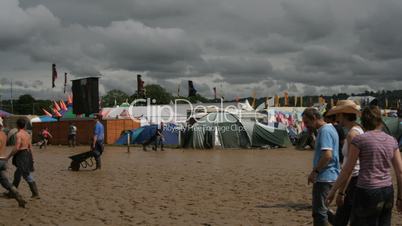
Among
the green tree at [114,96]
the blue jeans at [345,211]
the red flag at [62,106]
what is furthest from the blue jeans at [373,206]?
the green tree at [114,96]

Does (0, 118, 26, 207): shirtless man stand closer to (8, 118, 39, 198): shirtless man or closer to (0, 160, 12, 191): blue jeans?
(0, 160, 12, 191): blue jeans

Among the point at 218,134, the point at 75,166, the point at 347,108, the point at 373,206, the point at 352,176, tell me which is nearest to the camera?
the point at 373,206

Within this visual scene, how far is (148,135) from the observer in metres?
32.2

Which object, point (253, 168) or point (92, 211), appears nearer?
point (92, 211)

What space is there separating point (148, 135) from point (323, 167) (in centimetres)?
2702

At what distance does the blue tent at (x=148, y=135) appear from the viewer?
31.0 metres

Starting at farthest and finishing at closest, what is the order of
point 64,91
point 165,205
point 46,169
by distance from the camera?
point 64,91
point 46,169
point 165,205

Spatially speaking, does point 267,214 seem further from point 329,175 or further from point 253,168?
point 253,168

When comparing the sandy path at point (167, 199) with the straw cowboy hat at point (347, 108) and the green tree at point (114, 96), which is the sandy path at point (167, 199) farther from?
the green tree at point (114, 96)

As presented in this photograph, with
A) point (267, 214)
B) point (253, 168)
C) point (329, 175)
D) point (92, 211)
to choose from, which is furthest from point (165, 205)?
point (253, 168)

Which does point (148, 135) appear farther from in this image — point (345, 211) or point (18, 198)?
point (345, 211)

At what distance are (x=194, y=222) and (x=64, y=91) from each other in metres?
49.4

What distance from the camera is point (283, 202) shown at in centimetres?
947

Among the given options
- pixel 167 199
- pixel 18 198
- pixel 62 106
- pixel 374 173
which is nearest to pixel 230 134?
pixel 167 199
